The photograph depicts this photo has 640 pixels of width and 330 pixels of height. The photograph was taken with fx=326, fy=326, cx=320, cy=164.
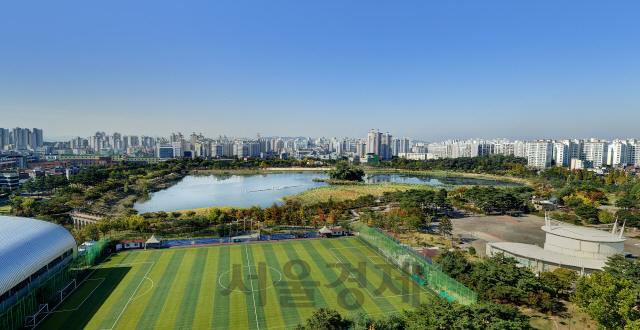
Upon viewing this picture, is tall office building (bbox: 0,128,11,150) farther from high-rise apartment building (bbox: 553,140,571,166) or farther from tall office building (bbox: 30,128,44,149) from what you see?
high-rise apartment building (bbox: 553,140,571,166)

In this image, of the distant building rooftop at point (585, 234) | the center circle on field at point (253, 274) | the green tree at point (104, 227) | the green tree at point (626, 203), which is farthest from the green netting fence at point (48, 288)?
the green tree at point (626, 203)

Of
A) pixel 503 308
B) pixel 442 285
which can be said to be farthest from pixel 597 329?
pixel 442 285

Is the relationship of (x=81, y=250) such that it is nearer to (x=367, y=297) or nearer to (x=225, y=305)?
(x=225, y=305)

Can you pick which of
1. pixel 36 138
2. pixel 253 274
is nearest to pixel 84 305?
pixel 253 274

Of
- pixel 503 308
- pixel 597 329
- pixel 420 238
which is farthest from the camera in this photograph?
pixel 420 238

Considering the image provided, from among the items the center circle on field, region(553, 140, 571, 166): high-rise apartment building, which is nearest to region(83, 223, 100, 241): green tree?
the center circle on field

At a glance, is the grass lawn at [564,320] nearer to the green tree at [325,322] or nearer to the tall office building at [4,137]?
the green tree at [325,322]
